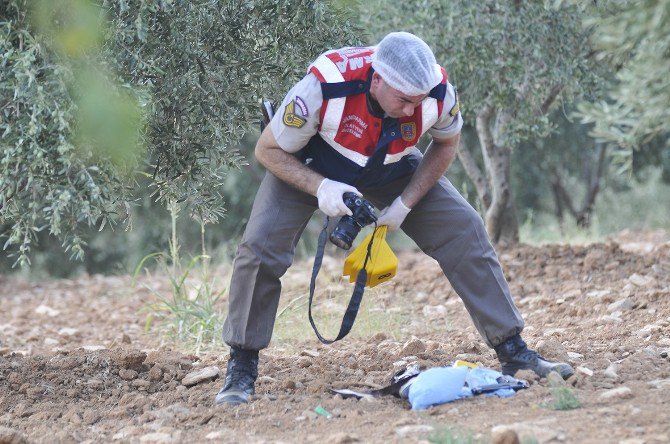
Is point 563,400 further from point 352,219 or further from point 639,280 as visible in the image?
point 639,280

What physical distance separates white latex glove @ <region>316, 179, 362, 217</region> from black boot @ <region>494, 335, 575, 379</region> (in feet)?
3.23

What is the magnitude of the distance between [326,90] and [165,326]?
12.0 ft

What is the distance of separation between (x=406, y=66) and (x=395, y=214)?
0.67 meters

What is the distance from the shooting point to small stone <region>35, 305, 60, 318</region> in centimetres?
893

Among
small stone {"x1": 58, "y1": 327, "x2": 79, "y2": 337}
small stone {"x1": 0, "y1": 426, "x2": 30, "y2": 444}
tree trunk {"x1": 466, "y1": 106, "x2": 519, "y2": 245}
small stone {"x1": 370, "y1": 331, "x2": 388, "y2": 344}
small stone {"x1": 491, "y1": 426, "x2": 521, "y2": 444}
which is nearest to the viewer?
small stone {"x1": 491, "y1": 426, "x2": 521, "y2": 444}

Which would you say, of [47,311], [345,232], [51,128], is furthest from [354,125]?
[47,311]

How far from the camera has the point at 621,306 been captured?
6.32 meters

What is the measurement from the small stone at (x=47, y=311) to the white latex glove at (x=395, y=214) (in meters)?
5.17

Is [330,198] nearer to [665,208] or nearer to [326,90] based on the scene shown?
[326,90]

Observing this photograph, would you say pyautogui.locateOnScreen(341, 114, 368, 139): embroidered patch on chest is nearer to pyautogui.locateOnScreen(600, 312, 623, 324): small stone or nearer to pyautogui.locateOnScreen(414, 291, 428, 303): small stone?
pyautogui.locateOnScreen(600, 312, 623, 324): small stone

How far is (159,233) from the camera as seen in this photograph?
15.2 m

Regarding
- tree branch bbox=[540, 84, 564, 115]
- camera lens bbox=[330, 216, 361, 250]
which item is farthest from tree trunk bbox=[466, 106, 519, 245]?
camera lens bbox=[330, 216, 361, 250]

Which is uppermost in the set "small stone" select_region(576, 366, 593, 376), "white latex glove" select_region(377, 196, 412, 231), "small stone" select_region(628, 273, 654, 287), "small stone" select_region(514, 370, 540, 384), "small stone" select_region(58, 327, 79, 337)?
"white latex glove" select_region(377, 196, 412, 231)

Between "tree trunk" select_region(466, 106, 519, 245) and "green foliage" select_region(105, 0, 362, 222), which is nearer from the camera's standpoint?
"green foliage" select_region(105, 0, 362, 222)
